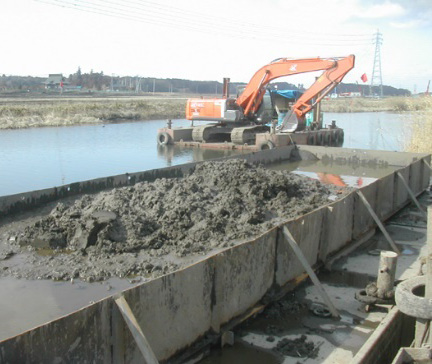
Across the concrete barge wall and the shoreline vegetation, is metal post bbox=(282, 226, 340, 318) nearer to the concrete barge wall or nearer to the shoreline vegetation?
the concrete barge wall

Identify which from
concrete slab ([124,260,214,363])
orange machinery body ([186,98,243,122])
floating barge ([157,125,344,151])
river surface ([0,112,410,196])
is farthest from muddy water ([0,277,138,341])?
orange machinery body ([186,98,243,122])

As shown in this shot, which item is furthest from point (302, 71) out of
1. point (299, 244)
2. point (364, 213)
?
point (299, 244)

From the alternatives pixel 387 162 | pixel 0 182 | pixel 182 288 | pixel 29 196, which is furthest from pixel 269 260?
pixel 387 162

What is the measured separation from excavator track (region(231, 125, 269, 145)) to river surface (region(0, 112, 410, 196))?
0.66 m

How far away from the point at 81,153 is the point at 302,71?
8893mm

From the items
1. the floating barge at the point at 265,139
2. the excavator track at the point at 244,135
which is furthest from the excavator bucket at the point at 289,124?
the excavator track at the point at 244,135

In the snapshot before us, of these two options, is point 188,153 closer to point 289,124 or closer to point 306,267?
point 289,124

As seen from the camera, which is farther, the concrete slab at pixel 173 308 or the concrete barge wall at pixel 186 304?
the concrete slab at pixel 173 308

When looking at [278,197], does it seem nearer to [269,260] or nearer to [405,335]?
[269,260]

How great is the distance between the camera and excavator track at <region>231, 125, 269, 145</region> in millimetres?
18062

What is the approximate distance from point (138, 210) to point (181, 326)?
11.2 feet

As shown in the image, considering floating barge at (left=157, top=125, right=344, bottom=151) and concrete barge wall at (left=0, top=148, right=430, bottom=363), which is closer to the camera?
concrete barge wall at (left=0, top=148, right=430, bottom=363)

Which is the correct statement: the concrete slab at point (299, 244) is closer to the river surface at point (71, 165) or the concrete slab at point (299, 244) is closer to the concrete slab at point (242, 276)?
the concrete slab at point (242, 276)

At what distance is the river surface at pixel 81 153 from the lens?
13.3 metres
